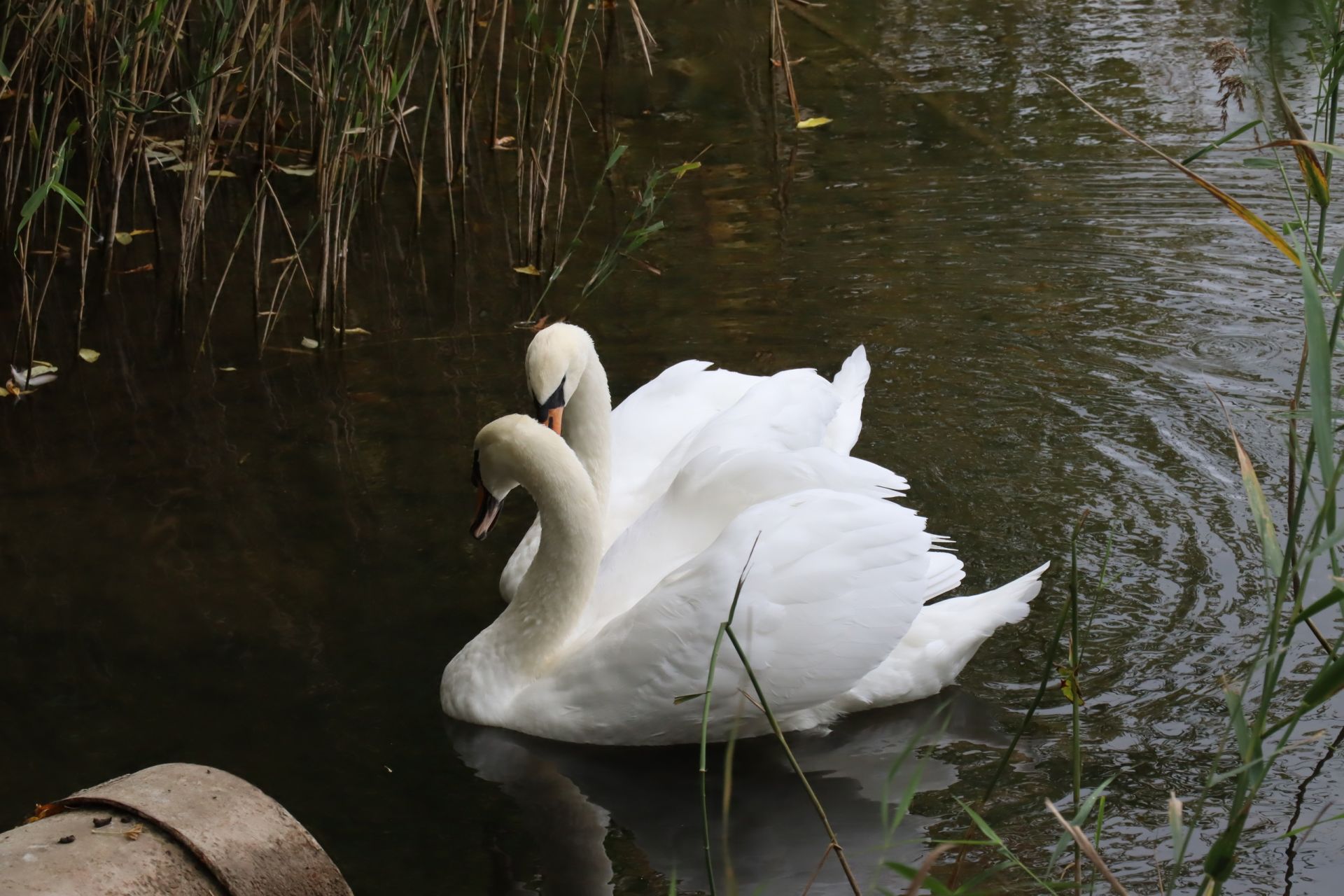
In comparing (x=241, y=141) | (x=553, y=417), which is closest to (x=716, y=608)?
(x=553, y=417)

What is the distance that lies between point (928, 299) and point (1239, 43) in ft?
13.8

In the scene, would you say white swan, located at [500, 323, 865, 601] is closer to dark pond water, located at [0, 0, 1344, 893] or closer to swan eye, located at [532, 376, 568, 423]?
swan eye, located at [532, 376, 568, 423]

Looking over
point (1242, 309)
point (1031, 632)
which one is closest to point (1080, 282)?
point (1242, 309)

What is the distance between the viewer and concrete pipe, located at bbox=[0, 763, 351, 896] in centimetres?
264

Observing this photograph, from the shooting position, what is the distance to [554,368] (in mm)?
4293

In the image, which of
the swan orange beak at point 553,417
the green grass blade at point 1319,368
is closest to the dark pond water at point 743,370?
the swan orange beak at point 553,417

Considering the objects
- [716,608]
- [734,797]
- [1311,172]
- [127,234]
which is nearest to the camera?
[1311,172]

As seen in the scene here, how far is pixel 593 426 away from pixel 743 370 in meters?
1.37

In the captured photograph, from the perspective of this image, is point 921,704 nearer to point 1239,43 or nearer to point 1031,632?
point 1031,632

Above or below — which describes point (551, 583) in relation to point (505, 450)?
below

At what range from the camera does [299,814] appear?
11.5ft

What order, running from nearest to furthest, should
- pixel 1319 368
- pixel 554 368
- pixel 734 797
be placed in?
pixel 1319 368 < pixel 734 797 < pixel 554 368

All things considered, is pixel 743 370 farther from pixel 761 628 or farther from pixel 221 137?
pixel 221 137

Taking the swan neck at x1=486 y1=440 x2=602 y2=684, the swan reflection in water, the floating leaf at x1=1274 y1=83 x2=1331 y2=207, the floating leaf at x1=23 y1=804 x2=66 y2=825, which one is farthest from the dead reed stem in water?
the floating leaf at x1=1274 y1=83 x2=1331 y2=207
